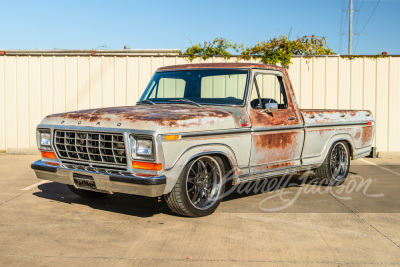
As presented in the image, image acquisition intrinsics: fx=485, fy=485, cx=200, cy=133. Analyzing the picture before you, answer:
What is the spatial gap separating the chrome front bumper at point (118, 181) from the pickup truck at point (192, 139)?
0.01m

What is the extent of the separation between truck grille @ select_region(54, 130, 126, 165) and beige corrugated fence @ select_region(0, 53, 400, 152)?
6.60 m

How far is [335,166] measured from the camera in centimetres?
787

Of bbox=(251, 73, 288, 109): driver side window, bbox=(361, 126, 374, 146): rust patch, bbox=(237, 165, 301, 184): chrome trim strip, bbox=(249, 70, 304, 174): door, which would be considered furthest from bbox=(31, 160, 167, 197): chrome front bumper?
bbox=(361, 126, 374, 146): rust patch

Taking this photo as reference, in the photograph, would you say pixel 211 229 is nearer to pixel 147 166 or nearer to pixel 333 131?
pixel 147 166

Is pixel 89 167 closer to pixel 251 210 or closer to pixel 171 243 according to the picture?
pixel 171 243

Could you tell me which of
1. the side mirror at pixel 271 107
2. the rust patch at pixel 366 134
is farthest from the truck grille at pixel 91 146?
the rust patch at pixel 366 134

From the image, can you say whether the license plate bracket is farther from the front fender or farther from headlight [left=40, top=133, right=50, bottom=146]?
the front fender

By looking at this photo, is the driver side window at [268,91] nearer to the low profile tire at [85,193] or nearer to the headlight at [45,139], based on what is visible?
the low profile tire at [85,193]

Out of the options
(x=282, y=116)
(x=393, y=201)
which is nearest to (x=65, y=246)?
(x=282, y=116)

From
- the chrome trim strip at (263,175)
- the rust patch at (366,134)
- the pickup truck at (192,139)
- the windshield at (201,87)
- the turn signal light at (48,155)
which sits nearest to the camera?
the pickup truck at (192,139)

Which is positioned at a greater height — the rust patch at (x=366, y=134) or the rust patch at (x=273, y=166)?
the rust patch at (x=366, y=134)

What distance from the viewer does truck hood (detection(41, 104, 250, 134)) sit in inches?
195

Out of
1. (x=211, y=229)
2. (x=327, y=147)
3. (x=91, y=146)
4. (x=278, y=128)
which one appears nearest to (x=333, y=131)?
(x=327, y=147)

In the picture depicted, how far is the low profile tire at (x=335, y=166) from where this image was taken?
24.8 feet
